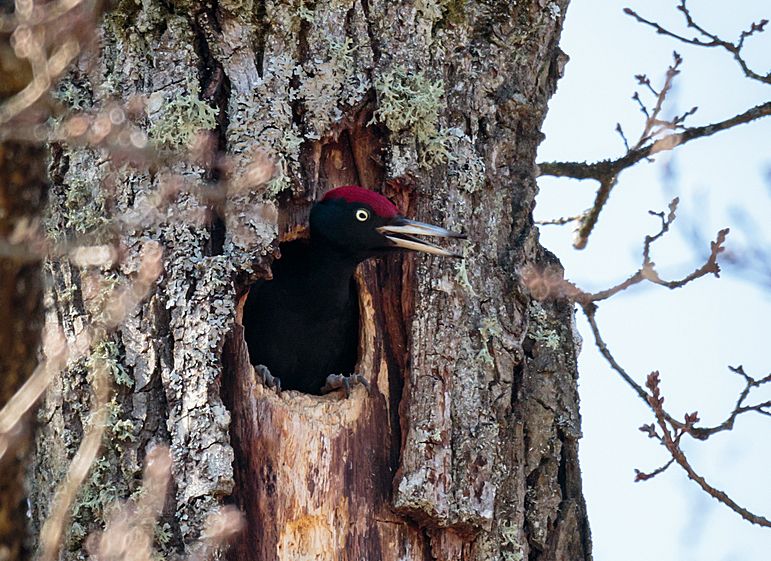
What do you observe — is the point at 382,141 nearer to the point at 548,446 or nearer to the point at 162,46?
the point at 162,46

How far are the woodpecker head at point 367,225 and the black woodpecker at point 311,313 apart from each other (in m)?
0.01

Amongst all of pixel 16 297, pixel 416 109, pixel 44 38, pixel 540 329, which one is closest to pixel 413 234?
pixel 416 109

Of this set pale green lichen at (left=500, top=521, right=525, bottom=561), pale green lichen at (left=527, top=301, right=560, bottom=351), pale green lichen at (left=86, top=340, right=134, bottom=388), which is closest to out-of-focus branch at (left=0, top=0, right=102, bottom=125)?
pale green lichen at (left=86, top=340, right=134, bottom=388)

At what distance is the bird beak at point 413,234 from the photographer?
4.33 meters

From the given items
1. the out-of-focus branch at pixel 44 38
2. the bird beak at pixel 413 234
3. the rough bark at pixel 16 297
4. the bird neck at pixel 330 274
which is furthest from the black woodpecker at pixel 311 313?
the out-of-focus branch at pixel 44 38

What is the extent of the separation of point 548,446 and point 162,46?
1.88 m

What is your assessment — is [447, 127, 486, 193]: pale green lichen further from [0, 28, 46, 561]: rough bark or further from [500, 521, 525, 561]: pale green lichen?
[0, 28, 46, 561]: rough bark

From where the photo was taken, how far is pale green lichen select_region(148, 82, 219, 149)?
419 centimetres

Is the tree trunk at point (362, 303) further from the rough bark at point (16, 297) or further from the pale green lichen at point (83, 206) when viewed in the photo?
the rough bark at point (16, 297)

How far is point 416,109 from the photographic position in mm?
4324

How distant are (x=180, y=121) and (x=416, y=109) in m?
0.79

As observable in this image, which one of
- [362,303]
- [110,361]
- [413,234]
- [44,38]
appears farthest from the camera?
[362,303]

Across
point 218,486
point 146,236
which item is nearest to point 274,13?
point 146,236

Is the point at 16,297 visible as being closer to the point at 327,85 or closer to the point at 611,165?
the point at 327,85
